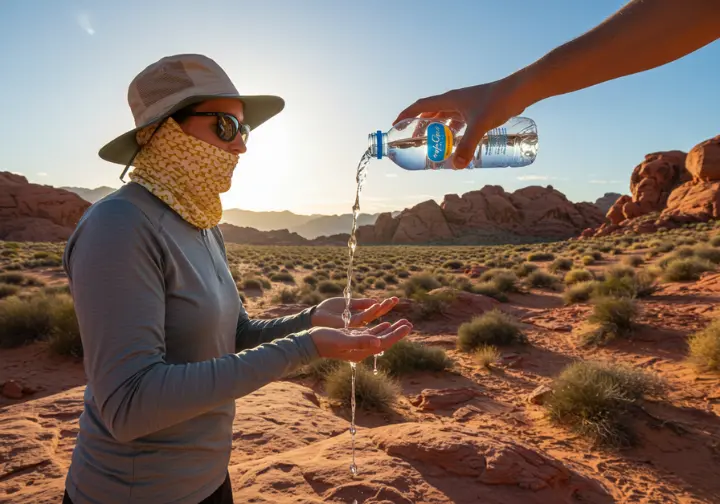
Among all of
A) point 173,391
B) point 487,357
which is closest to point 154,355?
point 173,391

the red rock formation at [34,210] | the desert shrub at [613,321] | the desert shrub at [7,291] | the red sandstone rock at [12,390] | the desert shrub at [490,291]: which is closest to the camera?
the red sandstone rock at [12,390]

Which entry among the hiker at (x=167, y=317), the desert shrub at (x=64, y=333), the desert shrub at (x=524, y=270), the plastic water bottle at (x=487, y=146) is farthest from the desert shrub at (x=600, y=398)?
the desert shrub at (x=524, y=270)

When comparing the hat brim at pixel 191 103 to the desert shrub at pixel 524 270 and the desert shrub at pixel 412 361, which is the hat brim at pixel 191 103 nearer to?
the desert shrub at pixel 412 361

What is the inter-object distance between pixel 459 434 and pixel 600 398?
8.90 ft

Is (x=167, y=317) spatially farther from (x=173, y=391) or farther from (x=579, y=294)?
(x=579, y=294)

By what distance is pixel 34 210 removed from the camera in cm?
5216

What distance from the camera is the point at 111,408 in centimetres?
128

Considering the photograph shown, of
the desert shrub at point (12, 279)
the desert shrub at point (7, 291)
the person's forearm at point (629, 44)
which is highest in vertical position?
the person's forearm at point (629, 44)

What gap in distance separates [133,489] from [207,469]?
26 cm

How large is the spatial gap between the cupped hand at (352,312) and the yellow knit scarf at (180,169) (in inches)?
29.7

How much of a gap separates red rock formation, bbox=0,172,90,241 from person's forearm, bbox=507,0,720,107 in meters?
56.8

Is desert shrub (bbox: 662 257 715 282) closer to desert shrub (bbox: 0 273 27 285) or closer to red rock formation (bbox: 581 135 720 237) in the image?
desert shrub (bbox: 0 273 27 285)

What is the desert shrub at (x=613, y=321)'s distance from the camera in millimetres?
8555

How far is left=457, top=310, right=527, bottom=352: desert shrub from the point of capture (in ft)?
29.7
